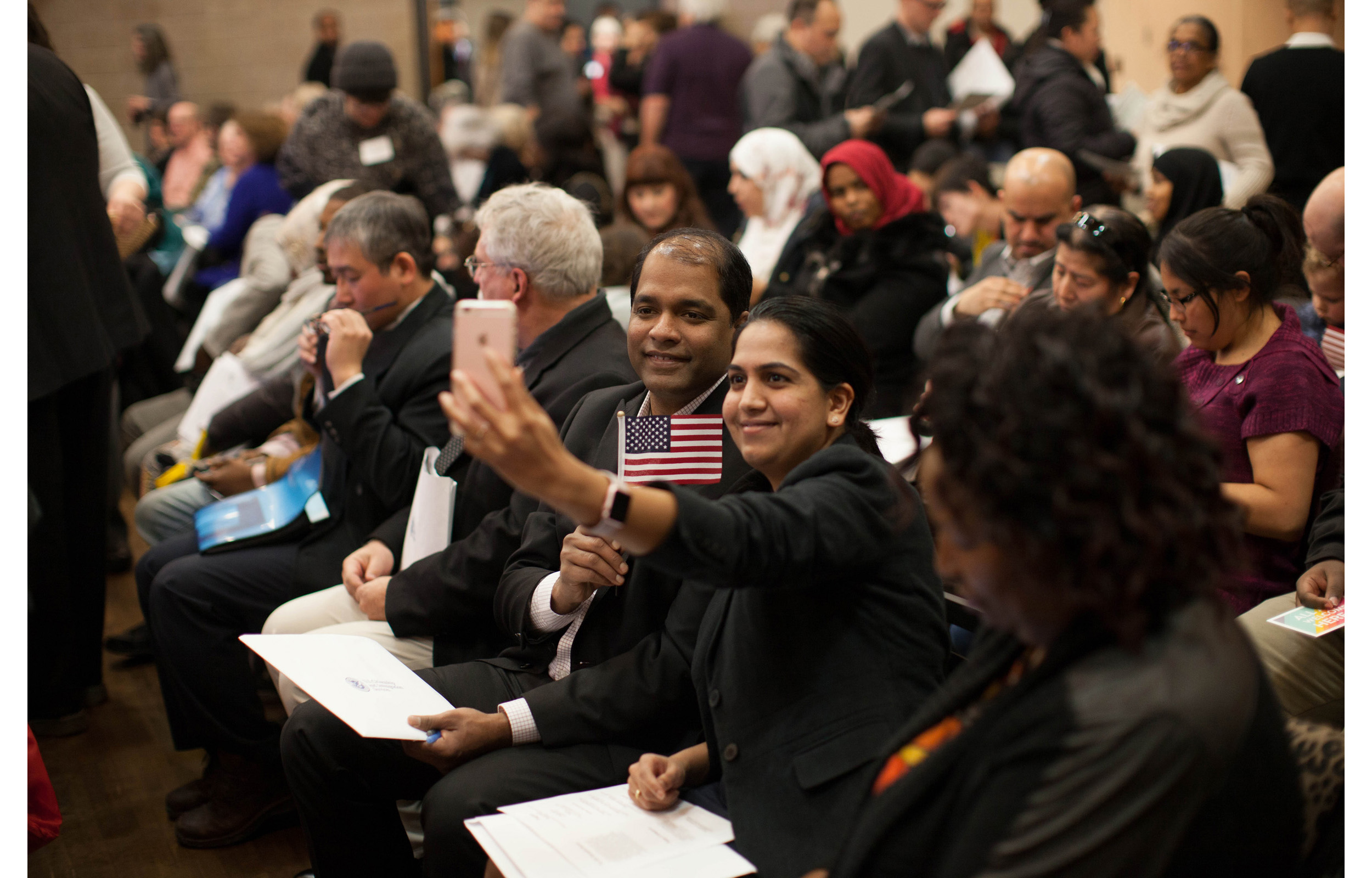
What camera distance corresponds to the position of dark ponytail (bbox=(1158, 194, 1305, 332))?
2.37 m

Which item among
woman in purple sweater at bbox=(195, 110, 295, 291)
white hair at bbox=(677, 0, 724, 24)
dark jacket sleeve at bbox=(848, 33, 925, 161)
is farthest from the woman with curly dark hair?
white hair at bbox=(677, 0, 724, 24)

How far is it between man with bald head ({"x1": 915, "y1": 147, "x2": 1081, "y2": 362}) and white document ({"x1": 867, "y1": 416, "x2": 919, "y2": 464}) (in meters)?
0.57

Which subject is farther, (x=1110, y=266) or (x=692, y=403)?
(x=1110, y=266)

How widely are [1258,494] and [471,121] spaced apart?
5.65 meters

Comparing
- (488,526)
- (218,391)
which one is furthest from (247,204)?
(488,526)

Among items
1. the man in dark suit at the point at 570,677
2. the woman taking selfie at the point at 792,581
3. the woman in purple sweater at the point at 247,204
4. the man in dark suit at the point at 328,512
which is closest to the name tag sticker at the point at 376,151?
the woman in purple sweater at the point at 247,204

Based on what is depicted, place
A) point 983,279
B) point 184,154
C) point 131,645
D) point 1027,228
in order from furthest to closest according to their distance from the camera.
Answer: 1. point 184,154
2. point 983,279
3. point 131,645
4. point 1027,228

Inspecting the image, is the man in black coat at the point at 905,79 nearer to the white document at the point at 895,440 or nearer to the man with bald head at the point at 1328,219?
the white document at the point at 895,440

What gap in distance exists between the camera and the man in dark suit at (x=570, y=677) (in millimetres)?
1997

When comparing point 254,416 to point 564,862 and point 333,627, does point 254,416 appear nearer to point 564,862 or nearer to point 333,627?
point 333,627

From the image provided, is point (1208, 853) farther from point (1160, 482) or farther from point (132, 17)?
point (132, 17)

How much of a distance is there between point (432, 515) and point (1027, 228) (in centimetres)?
209

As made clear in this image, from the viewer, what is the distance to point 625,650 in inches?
83.8

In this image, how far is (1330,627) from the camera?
1.96 m
